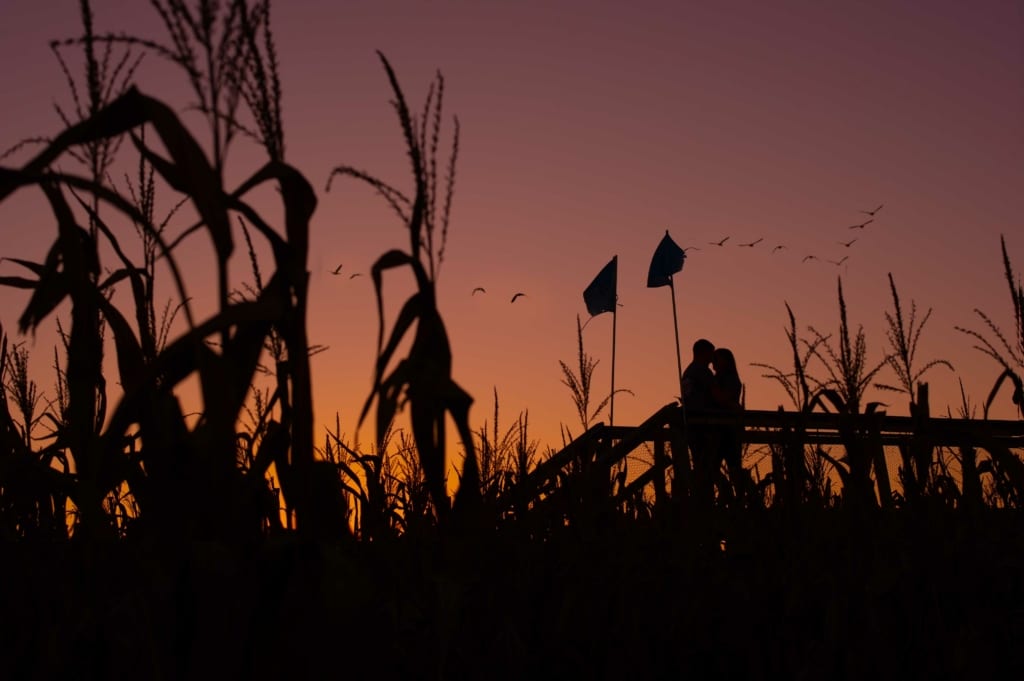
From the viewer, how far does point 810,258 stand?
736cm

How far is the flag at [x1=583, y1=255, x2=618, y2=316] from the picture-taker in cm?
1348

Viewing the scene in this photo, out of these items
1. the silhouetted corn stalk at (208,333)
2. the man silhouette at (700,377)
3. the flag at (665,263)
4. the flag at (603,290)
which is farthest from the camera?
the flag at (665,263)

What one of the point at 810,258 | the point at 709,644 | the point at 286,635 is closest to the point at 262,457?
the point at 286,635

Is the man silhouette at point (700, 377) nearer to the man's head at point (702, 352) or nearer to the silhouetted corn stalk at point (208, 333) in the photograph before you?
the man's head at point (702, 352)

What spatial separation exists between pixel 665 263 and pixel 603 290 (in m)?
1.80

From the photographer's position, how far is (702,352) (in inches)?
446

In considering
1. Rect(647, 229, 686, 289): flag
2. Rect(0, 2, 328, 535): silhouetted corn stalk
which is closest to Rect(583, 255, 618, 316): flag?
Rect(647, 229, 686, 289): flag

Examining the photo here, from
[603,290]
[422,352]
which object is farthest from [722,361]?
[422,352]

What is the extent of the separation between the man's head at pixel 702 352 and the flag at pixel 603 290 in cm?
203

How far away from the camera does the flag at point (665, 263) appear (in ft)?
49.2

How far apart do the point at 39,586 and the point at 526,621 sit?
1.04 metres

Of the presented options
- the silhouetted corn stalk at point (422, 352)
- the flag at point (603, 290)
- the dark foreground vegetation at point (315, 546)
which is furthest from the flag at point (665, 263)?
the silhouetted corn stalk at point (422, 352)

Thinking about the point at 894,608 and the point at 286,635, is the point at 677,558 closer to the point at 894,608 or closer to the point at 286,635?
the point at 894,608

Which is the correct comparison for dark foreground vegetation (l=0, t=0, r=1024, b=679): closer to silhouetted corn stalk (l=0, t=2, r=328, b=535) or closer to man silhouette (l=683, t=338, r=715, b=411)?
silhouetted corn stalk (l=0, t=2, r=328, b=535)
